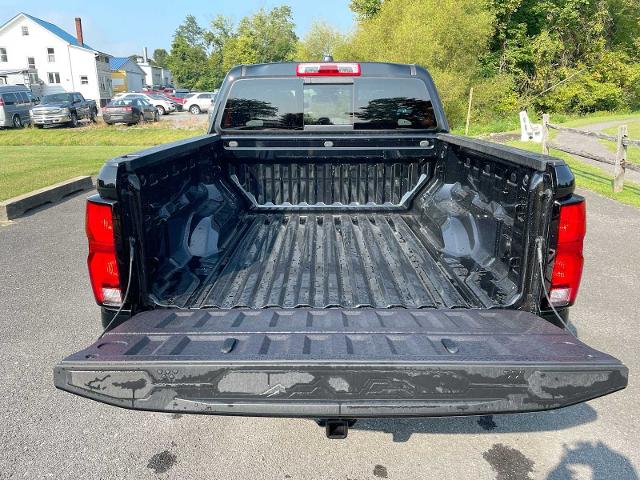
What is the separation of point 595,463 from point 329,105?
11.1 feet

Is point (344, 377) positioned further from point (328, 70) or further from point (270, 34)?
point (270, 34)

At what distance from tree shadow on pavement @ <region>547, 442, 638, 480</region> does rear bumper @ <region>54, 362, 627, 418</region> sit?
1038 mm

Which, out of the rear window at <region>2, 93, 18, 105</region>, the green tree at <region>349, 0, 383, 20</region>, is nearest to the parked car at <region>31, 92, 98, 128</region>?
the rear window at <region>2, 93, 18, 105</region>

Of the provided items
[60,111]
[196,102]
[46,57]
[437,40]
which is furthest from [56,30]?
[437,40]

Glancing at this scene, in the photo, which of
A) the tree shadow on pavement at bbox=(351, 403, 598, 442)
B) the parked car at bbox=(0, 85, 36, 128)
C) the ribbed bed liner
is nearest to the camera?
the ribbed bed liner

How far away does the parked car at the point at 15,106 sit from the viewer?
2388cm

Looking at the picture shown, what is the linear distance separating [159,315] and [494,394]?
1.58 meters

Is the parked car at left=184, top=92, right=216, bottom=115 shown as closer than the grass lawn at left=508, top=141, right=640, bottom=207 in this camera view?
No

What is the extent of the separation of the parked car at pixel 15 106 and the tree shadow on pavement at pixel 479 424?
27.1 meters

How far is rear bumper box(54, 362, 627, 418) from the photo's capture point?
187 centimetres

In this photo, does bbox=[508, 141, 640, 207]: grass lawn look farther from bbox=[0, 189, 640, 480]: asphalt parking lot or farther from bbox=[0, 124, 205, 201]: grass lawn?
bbox=[0, 124, 205, 201]: grass lawn

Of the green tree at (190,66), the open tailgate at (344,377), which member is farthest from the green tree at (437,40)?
the green tree at (190,66)

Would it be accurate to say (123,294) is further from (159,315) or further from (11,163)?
(11,163)

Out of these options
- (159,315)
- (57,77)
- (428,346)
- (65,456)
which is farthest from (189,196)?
(57,77)
